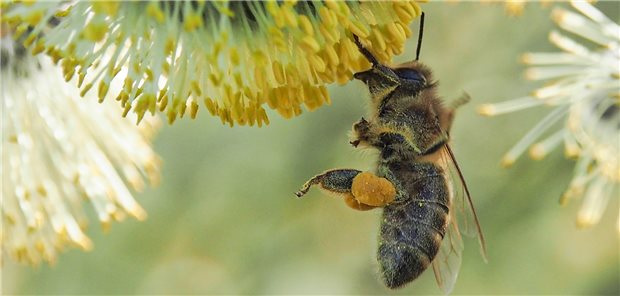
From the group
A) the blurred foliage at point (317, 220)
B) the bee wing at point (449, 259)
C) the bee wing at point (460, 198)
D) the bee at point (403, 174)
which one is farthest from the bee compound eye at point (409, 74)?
the blurred foliage at point (317, 220)

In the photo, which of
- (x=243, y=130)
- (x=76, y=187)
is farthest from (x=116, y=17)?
(x=243, y=130)

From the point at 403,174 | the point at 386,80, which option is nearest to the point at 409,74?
the point at 386,80

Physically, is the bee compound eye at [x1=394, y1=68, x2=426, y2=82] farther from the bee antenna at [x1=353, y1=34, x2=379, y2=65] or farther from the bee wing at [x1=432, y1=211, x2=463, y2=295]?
the bee wing at [x1=432, y1=211, x2=463, y2=295]

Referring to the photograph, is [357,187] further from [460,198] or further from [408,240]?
[460,198]

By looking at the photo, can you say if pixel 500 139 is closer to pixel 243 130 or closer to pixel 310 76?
pixel 243 130

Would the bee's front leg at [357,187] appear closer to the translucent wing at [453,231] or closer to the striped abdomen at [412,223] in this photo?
the striped abdomen at [412,223]

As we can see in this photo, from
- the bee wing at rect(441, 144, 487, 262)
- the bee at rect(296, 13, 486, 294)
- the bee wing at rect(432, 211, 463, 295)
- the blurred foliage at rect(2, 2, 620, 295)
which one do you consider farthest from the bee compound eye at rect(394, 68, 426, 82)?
the blurred foliage at rect(2, 2, 620, 295)
